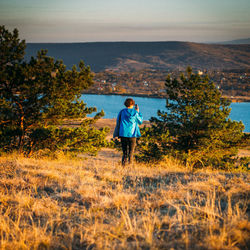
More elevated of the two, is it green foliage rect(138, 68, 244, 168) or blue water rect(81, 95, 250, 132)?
green foliage rect(138, 68, 244, 168)

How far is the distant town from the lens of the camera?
122 meters

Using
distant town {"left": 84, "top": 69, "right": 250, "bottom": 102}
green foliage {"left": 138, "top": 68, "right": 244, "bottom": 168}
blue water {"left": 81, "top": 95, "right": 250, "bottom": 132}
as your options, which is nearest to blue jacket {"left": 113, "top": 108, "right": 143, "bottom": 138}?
green foliage {"left": 138, "top": 68, "right": 244, "bottom": 168}

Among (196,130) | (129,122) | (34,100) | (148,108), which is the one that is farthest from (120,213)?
(148,108)

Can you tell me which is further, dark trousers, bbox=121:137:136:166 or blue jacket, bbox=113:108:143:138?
dark trousers, bbox=121:137:136:166

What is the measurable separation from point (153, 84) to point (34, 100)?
14066cm

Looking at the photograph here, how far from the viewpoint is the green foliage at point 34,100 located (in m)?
11.0

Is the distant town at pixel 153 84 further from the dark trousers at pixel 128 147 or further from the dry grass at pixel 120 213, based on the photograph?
the dry grass at pixel 120 213

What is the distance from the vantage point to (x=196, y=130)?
13.9 m

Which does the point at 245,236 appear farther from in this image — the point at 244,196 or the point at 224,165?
the point at 224,165

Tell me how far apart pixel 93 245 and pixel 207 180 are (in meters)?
3.00

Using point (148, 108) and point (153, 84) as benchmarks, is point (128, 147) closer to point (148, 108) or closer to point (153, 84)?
point (148, 108)

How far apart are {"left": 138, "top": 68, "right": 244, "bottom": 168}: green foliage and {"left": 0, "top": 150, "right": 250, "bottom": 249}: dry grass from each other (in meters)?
7.77

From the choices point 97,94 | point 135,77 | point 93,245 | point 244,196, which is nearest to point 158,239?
point 93,245

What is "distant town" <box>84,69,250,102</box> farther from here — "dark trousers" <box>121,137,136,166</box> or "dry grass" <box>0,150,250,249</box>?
"dry grass" <box>0,150,250,249</box>
